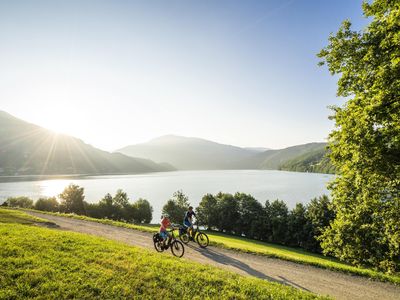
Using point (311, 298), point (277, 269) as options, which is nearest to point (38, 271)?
point (311, 298)

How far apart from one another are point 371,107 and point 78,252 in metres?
16.3

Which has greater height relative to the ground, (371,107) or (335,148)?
(371,107)

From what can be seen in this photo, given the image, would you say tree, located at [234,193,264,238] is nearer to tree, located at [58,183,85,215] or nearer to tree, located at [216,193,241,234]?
tree, located at [216,193,241,234]

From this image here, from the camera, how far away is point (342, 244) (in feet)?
61.7

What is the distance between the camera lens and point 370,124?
1120cm

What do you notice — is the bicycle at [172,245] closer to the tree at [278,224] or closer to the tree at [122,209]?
the tree at [278,224]

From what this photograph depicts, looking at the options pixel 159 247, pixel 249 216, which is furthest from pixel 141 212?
pixel 159 247

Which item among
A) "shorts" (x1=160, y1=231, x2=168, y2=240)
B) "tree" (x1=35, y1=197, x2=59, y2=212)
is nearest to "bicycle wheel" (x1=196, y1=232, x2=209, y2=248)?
"shorts" (x1=160, y1=231, x2=168, y2=240)

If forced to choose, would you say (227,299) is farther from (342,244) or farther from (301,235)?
(301,235)

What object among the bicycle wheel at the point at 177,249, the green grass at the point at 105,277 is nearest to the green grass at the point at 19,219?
the green grass at the point at 105,277

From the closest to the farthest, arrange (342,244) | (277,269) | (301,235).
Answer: (277,269), (342,244), (301,235)

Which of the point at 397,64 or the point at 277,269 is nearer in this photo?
the point at 397,64

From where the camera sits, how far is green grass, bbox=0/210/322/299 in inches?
353

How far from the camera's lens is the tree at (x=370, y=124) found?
11.0 metres
